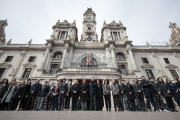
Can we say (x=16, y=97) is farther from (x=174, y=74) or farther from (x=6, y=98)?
(x=174, y=74)

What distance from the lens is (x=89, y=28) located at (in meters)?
27.7

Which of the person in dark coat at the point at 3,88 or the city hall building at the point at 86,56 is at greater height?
the city hall building at the point at 86,56

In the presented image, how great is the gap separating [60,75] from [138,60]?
16098 mm

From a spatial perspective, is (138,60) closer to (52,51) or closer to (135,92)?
(135,92)

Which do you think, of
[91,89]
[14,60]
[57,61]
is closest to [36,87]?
[91,89]

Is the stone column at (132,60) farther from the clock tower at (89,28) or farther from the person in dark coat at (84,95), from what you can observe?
the person in dark coat at (84,95)

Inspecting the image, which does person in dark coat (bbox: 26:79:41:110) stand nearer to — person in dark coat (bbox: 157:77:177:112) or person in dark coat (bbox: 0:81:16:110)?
person in dark coat (bbox: 0:81:16:110)

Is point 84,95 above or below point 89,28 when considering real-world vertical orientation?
below

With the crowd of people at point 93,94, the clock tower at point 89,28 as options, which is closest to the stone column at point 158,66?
the crowd of people at point 93,94

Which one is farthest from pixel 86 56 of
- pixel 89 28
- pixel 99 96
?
pixel 99 96

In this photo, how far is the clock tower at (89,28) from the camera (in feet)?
78.5

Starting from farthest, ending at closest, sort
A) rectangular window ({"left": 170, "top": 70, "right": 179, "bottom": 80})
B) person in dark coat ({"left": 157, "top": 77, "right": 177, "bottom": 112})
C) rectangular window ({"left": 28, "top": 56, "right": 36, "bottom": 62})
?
rectangular window ({"left": 28, "top": 56, "right": 36, "bottom": 62})
rectangular window ({"left": 170, "top": 70, "right": 179, "bottom": 80})
person in dark coat ({"left": 157, "top": 77, "right": 177, "bottom": 112})

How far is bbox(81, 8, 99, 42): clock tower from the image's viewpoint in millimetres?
23925

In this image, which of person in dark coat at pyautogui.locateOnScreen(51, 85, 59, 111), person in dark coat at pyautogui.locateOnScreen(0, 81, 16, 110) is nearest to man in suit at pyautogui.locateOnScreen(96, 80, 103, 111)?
person in dark coat at pyautogui.locateOnScreen(51, 85, 59, 111)
